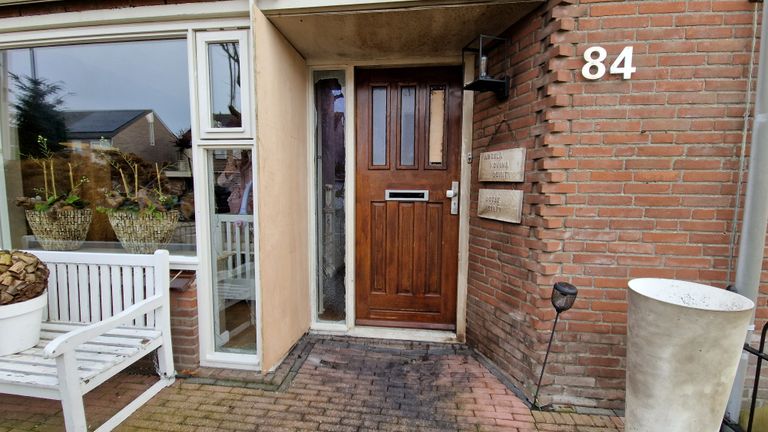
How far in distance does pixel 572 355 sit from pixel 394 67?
2633 millimetres

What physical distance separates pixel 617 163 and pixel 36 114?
14.9 feet

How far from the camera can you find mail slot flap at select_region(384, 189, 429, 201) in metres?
2.91

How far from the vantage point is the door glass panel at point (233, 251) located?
93.8 inches

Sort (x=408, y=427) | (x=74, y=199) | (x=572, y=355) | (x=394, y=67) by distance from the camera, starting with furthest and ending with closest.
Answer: (x=394, y=67)
(x=74, y=199)
(x=572, y=355)
(x=408, y=427)

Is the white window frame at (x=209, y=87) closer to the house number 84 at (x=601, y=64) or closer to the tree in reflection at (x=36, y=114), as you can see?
the tree in reflection at (x=36, y=114)

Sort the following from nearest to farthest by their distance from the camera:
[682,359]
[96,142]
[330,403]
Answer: [682,359] < [330,403] < [96,142]

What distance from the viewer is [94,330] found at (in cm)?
171

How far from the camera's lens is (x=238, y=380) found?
A: 2.30 meters

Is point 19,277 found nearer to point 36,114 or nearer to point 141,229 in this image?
point 141,229

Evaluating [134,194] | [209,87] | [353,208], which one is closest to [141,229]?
[134,194]

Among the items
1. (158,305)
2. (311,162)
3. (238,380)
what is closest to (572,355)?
(238,380)

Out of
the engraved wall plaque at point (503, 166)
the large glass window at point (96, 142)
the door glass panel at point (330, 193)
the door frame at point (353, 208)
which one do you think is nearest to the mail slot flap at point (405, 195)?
the door frame at point (353, 208)

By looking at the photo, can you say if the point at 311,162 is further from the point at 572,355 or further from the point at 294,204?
the point at 572,355

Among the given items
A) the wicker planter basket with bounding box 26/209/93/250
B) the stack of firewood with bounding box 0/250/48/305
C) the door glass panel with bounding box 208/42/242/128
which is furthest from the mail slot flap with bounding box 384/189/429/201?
the wicker planter basket with bounding box 26/209/93/250
